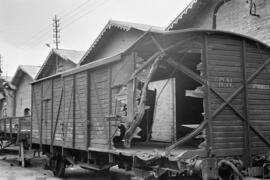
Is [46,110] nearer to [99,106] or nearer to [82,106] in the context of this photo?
[82,106]

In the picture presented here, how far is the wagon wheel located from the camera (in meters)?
13.0

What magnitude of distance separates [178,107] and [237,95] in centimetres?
Answer: 317

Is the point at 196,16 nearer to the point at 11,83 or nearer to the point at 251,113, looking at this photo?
the point at 251,113

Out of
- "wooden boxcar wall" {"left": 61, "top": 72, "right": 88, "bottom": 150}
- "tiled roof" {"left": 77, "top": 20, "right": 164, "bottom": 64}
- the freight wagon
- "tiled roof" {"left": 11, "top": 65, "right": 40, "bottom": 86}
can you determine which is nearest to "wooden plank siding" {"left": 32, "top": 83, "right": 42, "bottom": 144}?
"wooden boxcar wall" {"left": 61, "top": 72, "right": 88, "bottom": 150}

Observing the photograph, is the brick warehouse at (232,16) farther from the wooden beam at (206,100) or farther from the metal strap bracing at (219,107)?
the wooden beam at (206,100)

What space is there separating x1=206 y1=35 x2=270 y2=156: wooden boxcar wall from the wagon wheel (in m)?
7.27

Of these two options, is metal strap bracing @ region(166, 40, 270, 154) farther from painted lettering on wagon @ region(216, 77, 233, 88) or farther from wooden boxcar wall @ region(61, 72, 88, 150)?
wooden boxcar wall @ region(61, 72, 88, 150)

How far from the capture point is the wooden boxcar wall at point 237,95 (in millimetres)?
7184

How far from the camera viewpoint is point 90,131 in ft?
34.5

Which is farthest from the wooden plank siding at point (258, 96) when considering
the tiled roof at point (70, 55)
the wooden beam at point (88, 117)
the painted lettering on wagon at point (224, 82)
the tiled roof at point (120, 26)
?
the tiled roof at point (70, 55)

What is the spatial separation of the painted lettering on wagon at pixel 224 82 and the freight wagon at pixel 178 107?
0.06 ft

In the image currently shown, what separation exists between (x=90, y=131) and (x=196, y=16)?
7.11 metres

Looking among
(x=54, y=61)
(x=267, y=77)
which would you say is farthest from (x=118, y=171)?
(x=54, y=61)

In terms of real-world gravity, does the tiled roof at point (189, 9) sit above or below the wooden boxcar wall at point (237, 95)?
above
